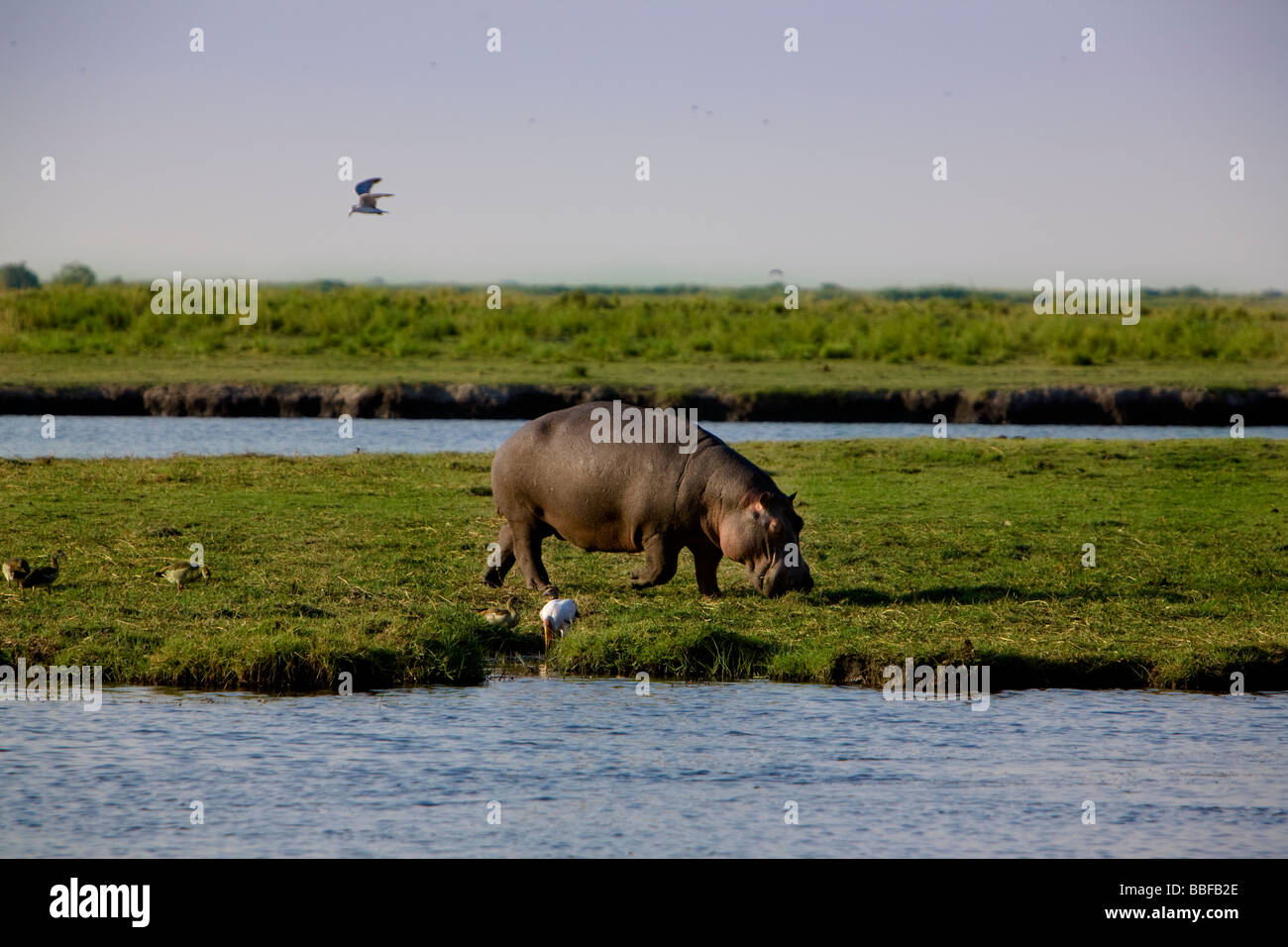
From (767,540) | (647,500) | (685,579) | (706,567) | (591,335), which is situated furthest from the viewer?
(591,335)

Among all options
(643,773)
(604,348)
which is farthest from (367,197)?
(604,348)

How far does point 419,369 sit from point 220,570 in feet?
63.6

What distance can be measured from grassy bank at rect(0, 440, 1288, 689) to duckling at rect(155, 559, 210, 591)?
0.09m

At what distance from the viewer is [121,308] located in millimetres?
43688

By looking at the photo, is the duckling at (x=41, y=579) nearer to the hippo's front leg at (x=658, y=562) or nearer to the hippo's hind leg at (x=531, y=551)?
the hippo's hind leg at (x=531, y=551)

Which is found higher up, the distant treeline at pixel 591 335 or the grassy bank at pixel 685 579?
the distant treeline at pixel 591 335

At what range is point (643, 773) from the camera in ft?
25.7

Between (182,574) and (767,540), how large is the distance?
3.91 meters

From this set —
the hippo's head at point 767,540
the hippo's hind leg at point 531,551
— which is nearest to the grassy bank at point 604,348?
the hippo's hind leg at point 531,551

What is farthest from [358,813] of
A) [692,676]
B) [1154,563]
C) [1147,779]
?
[1154,563]

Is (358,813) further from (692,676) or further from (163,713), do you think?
(692,676)

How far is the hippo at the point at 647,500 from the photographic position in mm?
10812

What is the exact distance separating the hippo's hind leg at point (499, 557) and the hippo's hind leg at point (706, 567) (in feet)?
4.33

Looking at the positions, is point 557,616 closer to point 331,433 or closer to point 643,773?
point 643,773
